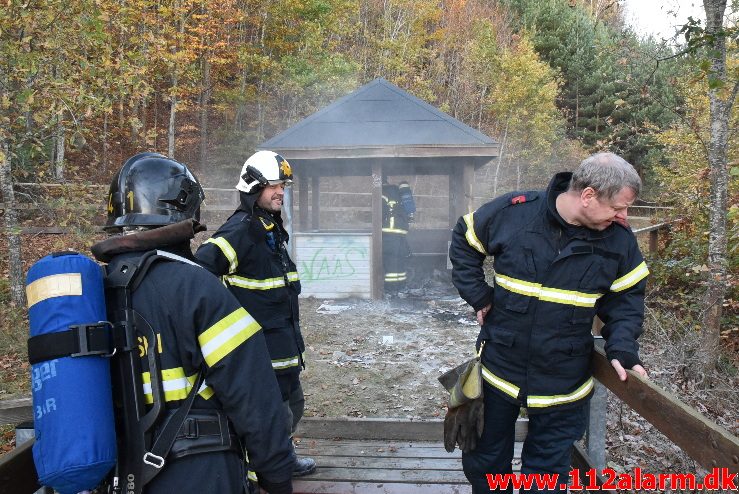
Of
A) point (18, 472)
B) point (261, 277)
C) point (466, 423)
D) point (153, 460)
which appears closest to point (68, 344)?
point (153, 460)

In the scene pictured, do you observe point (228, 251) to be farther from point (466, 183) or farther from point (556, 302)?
point (466, 183)

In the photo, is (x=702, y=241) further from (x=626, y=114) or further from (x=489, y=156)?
(x=626, y=114)

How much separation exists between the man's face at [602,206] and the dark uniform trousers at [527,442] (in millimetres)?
902

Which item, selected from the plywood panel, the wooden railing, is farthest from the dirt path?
the wooden railing

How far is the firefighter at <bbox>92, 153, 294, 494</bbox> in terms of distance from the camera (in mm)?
1635

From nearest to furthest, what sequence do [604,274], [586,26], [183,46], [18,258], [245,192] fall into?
[604,274], [245,192], [18,258], [183,46], [586,26]

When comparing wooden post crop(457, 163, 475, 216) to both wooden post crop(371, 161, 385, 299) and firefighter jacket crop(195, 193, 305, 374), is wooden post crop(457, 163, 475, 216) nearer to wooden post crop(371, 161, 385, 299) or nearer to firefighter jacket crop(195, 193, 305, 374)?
wooden post crop(371, 161, 385, 299)

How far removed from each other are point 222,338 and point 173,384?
215 millimetres

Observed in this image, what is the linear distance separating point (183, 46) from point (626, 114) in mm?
19811

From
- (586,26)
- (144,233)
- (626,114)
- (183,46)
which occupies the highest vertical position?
(586,26)

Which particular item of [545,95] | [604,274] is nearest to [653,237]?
[604,274]

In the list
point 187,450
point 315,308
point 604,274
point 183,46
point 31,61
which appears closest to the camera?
point 187,450

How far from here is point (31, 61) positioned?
5.91 m

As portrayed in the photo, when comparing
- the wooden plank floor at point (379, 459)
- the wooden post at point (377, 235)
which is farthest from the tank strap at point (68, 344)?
the wooden post at point (377, 235)
